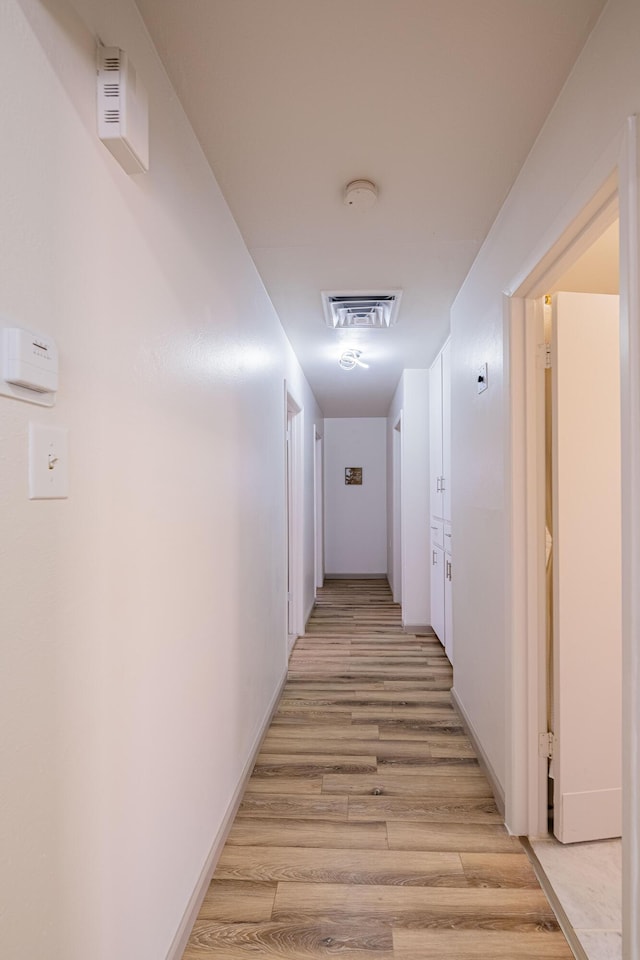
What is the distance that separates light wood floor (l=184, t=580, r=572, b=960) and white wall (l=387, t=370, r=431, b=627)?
1.64 metres

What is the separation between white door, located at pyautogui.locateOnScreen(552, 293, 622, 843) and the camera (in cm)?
192

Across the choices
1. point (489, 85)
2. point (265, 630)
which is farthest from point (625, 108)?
point (265, 630)

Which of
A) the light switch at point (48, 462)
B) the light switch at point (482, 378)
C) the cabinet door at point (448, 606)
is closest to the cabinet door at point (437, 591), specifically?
the cabinet door at point (448, 606)

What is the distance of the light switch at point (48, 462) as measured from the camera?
833mm

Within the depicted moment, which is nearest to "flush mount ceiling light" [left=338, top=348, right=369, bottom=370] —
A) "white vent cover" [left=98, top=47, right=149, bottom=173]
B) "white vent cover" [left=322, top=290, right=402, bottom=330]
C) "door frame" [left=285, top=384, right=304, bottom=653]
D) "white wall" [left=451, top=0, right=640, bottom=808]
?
"door frame" [left=285, top=384, right=304, bottom=653]

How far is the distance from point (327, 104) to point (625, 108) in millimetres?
781

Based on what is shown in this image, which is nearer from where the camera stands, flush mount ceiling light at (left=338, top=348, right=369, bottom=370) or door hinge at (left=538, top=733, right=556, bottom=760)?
door hinge at (left=538, top=733, right=556, bottom=760)

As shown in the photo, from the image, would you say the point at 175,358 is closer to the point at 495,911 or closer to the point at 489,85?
the point at 489,85

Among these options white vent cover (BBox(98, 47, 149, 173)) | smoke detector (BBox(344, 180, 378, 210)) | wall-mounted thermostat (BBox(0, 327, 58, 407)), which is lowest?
wall-mounted thermostat (BBox(0, 327, 58, 407))

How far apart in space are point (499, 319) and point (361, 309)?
3.99 ft

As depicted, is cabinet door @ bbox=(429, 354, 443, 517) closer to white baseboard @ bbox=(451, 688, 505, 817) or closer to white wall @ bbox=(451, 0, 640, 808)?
white wall @ bbox=(451, 0, 640, 808)

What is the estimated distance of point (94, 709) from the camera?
1.02 metres

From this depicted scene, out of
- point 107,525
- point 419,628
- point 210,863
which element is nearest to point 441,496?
point 419,628

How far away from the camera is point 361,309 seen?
3174mm
